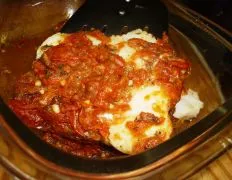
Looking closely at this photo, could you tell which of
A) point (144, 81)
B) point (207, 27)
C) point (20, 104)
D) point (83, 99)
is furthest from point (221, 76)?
point (20, 104)

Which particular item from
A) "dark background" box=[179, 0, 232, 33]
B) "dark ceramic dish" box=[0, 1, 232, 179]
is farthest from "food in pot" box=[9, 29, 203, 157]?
"dark background" box=[179, 0, 232, 33]

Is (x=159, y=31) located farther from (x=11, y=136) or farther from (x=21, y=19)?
(x=11, y=136)

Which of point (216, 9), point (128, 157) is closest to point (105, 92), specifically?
point (128, 157)

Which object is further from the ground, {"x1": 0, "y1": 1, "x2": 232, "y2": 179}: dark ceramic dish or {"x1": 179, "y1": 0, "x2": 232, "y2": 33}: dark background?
{"x1": 0, "y1": 1, "x2": 232, "y2": 179}: dark ceramic dish

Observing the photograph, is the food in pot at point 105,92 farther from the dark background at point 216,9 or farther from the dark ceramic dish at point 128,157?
the dark background at point 216,9

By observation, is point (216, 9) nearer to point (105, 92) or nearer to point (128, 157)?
point (105, 92)

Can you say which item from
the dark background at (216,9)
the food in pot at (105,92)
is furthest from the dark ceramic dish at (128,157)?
the dark background at (216,9)

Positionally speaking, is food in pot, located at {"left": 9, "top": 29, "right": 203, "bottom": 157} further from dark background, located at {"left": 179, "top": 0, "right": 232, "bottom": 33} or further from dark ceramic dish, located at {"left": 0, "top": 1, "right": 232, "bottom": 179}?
dark background, located at {"left": 179, "top": 0, "right": 232, "bottom": 33}
